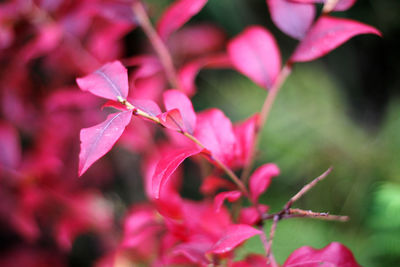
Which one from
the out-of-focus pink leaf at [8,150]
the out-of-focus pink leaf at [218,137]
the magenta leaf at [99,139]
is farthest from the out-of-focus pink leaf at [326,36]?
the out-of-focus pink leaf at [8,150]

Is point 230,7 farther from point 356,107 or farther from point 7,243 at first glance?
point 7,243

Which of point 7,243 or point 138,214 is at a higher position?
point 138,214

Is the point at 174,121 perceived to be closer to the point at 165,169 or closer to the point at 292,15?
the point at 165,169

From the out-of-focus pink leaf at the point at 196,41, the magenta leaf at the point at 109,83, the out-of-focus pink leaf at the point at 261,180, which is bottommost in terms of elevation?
the out-of-focus pink leaf at the point at 261,180

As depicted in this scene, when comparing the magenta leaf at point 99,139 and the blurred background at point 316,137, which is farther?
the blurred background at point 316,137

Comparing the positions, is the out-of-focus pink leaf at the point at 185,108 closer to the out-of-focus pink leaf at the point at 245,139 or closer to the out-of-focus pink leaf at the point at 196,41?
the out-of-focus pink leaf at the point at 245,139

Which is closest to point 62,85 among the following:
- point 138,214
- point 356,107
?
point 138,214

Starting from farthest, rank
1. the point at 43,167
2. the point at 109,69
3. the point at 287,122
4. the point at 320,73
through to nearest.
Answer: the point at 320,73 < the point at 287,122 < the point at 43,167 < the point at 109,69

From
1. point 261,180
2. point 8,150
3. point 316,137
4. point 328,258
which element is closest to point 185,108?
point 261,180
